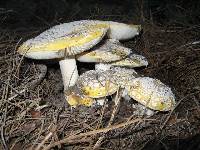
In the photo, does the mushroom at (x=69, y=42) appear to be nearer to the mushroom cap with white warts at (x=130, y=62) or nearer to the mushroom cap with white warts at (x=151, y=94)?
the mushroom cap with white warts at (x=130, y=62)

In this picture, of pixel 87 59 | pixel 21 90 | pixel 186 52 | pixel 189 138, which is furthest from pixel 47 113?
pixel 186 52

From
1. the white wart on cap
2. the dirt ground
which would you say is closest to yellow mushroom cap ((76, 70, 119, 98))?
the dirt ground

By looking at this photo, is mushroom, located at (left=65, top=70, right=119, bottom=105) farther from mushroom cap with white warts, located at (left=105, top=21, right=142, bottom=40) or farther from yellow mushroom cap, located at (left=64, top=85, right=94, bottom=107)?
mushroom cap with white warts, located at (left=105, top=21, right=142, bottom=40)

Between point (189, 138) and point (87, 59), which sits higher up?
point (87, 59)

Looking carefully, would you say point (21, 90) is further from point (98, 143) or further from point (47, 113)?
point (98, 143)

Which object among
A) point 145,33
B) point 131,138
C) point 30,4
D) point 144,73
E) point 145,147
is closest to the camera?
point 145,147

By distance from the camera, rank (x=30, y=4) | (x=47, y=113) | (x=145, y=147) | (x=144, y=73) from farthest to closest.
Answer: (x=30, y=4)
(x=144, y=73)
(x=47, y=113)
(x=145, y=147)

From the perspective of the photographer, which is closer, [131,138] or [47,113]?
[131,138]
